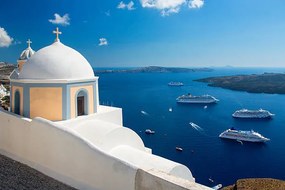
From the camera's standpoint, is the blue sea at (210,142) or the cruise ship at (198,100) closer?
the blue sea at (210,142)

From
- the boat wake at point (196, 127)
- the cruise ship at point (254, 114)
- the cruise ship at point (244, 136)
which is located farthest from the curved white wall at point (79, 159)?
the cruise ship at point (254, 114)

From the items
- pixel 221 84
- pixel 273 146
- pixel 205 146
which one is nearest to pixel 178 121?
pixel 205 146

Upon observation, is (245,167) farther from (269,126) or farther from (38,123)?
(38,123)

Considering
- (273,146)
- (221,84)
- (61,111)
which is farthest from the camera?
(221,84)

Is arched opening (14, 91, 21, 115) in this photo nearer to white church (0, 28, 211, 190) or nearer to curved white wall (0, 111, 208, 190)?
white church (0, 28, 211, 190)

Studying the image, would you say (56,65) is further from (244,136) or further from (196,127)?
(196,127)

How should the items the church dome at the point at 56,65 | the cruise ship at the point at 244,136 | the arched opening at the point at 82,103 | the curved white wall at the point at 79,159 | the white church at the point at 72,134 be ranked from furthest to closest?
the cruise ship at the point at 244,136
the arched opening at the point at 82,103
the church dome at the point at 56,65
the white church at the point at 72,134
the curved white wall at the point at 79,159

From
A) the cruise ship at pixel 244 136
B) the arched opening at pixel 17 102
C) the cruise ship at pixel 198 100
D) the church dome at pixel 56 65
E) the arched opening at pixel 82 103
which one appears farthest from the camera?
the cruise ship at pixel 198 100

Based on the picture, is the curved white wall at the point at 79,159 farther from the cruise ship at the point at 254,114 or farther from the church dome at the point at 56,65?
the cruise ship at the point at 254,114

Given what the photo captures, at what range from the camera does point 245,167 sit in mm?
25500

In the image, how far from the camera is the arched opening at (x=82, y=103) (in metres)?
8.35

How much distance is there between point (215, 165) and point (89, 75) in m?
20.2

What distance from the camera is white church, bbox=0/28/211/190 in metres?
5.68

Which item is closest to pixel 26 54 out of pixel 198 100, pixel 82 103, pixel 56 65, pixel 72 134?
pixel 56 65
